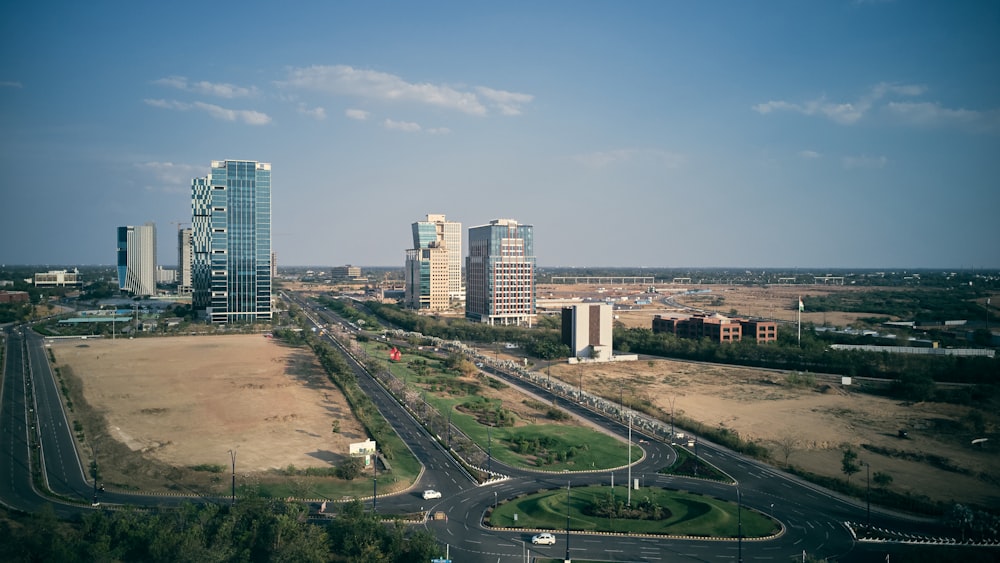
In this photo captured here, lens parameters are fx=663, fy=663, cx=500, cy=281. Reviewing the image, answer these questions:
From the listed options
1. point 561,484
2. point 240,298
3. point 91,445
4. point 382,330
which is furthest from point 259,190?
point 561,484

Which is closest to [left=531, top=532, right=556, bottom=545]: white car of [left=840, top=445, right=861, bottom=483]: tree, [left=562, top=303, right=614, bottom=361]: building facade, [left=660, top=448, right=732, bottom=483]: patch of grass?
[left=660, top=448, right=732, bottom=483]: patch of grass

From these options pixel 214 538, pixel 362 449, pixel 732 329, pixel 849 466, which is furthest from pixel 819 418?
pixel 214 538

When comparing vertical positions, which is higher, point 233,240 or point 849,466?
point 233,240

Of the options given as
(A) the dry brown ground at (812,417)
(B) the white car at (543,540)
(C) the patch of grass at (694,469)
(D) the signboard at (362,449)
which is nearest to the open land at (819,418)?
(A) the dry brown ground at (812,417)

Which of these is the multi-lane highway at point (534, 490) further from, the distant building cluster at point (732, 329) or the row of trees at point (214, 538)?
the distant building cluster at point (732, 329)

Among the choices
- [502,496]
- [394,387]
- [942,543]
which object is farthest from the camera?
[394,387]

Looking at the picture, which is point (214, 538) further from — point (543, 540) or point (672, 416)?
point (672, 416)

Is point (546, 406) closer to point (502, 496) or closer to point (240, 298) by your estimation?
point (502, 496)
